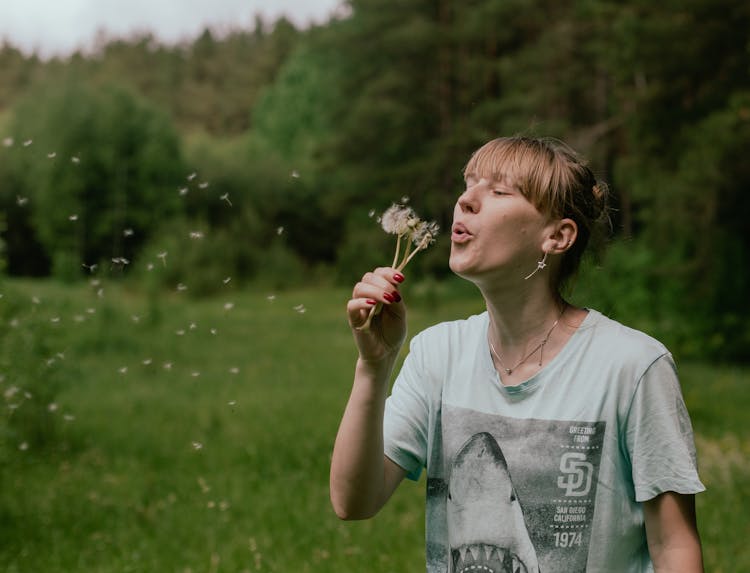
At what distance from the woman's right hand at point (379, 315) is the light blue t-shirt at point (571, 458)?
8.3 inches

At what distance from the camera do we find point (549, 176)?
7.29ft

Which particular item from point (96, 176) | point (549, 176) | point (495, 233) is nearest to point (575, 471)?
point (495, 233)

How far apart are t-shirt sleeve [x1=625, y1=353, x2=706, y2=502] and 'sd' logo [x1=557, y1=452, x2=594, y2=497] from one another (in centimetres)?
10

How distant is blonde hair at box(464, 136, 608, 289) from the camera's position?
2.21m

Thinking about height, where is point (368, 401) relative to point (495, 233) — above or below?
below

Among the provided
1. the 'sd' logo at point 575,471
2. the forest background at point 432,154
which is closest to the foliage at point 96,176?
the forest background at point 432,154

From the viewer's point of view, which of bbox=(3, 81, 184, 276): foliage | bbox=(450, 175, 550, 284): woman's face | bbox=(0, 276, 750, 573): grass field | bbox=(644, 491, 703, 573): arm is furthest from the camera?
bbox=(3, 81, 184, 276): foliage

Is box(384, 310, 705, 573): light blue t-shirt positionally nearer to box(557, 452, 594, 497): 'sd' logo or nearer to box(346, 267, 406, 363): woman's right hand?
box(557, 452, 594, 497): 'sd' logo

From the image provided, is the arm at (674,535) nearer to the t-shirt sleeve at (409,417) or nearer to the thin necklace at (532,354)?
the thin necklace at (532,354)

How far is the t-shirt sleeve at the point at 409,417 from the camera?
7.59 feet

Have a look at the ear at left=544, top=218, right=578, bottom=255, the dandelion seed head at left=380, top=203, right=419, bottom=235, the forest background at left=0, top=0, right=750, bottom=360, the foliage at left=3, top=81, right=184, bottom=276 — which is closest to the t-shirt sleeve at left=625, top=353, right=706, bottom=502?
the ear at left=544, top=218, right=578, bottom=255

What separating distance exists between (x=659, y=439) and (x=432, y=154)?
96.6 feet

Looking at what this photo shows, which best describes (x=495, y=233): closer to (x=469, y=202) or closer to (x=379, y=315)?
(x=469, y=202)

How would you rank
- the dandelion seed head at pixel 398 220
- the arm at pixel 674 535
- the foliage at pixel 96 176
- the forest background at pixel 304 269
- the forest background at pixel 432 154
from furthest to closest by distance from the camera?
the foliage at pixel 96 176 < the forest background at pixel 432 154 < the forest background at pixel 304 269 < the dandelion seed head at pixel 398 220 < the arm at pixel 674 535
